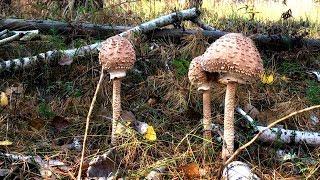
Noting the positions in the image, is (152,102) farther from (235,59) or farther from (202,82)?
(235,59)

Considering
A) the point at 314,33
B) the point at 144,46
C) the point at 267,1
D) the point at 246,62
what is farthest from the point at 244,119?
the point at 267,1

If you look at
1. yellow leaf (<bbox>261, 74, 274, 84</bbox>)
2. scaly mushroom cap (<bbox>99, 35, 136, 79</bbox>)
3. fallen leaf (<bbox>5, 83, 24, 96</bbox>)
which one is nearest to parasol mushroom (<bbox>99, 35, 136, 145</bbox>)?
scaly mushroom cap (<bbox>99, 35, 136, 79</bbox>)

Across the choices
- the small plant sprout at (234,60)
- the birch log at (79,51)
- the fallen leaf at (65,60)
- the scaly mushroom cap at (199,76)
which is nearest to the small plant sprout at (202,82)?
the scaly mushroom cap at (199,76)

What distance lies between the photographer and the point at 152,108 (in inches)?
178

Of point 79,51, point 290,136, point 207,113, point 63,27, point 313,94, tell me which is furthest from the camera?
point 63,27

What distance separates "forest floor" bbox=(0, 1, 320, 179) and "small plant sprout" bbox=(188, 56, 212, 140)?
99 millimetres

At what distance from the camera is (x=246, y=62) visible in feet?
10.6

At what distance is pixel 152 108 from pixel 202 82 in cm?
93

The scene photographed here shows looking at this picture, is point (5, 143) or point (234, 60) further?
point (5, 143)

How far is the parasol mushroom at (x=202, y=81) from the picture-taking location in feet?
12.0

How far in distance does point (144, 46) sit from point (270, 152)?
2.21 m

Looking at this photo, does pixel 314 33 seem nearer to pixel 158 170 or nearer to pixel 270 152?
pixel 270 152

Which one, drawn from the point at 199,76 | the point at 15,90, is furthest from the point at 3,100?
the point at 199,76

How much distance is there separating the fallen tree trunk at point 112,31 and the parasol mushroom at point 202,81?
2.11 metres
